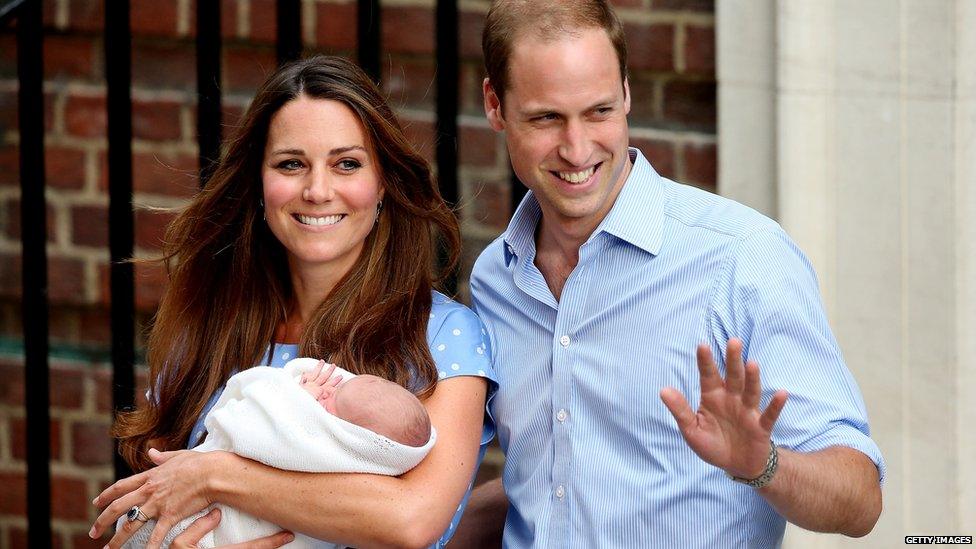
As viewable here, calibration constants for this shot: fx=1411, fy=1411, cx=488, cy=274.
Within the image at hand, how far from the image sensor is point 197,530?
2.38 metres

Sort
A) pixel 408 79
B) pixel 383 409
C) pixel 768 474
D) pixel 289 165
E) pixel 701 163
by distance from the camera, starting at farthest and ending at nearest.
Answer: pixel 408 79 → pixel 701 163 → pixel 289 165 → pixel 383 409 → pixel 768 474

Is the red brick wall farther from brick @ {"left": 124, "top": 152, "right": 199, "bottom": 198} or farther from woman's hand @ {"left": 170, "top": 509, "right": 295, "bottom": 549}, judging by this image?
woman's hand @ {"left": 170, "top": 509, "right": 295, "bottom": 549}

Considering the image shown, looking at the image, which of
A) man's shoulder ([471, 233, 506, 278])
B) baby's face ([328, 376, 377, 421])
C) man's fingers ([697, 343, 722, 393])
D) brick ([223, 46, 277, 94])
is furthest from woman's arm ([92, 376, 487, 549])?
brick ([223, 46, 277, 94])

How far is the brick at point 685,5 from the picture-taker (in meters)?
3.27

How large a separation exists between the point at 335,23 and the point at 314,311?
0.99 m

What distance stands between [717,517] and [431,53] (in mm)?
1529

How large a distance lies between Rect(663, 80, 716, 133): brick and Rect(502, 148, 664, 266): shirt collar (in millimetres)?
735

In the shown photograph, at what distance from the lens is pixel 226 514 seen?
2.39 m

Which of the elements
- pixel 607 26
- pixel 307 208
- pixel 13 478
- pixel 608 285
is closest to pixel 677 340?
pixel 608 285

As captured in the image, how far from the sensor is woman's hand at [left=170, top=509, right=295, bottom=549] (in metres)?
2.37

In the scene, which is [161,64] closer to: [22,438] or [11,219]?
[11,219]

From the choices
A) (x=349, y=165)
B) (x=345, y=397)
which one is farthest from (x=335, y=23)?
(x=345, y=397)

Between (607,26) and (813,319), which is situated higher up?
(607,26)

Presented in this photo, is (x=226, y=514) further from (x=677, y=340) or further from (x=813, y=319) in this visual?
(x=813, y=319)
